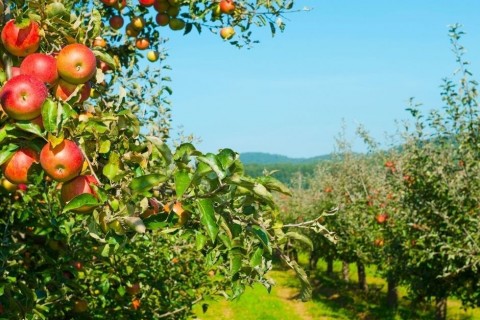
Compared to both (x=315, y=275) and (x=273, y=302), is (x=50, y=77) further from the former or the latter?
(x=315, y=275)

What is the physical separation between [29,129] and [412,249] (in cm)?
955

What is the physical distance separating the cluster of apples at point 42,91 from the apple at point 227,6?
2.16m

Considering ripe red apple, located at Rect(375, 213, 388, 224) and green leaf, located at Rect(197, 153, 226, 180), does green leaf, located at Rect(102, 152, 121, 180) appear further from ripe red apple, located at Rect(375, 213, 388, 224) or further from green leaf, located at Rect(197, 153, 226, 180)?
ripe red apple, located at Rect(375, 213, 388, 224)

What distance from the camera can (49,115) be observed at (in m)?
1.52

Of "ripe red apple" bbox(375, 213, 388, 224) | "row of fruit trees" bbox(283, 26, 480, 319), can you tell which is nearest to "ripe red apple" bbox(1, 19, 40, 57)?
"row of fruit trees" bbox(283, 26, 480, 319)

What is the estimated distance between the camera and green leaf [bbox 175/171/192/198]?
1505 mm

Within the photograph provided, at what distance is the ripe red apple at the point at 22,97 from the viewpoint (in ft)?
5.23

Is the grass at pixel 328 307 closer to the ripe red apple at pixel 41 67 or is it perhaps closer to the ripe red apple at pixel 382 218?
the ripe red apple at pixel 382 218

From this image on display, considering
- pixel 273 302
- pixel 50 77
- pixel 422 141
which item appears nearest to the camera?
pixel 50 77

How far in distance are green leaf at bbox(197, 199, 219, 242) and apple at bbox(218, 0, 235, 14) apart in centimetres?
257

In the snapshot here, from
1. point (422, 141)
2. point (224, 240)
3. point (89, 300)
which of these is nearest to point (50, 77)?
point (224, 240)

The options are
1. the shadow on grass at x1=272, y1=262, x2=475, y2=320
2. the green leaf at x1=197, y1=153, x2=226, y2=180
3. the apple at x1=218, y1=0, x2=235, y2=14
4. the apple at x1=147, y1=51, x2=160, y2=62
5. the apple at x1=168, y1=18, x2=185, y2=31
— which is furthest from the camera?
the shadow on grass at x1=272, y1=262, x2=475, y2=320

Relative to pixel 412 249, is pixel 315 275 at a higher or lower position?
lower

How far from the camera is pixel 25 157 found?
1.75 m
